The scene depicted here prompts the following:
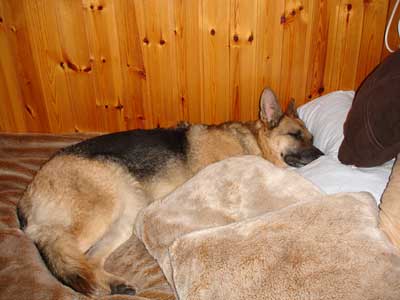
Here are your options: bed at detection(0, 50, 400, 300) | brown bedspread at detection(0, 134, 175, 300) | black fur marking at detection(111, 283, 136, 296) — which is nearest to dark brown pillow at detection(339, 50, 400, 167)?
bed at detection(0, 50, 400, 300)

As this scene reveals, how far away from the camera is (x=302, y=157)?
2414 millimetres

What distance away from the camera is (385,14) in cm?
238

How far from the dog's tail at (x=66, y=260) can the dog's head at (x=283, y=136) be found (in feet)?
4.65

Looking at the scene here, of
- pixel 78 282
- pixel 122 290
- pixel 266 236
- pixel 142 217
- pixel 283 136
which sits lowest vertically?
pixel 122 290

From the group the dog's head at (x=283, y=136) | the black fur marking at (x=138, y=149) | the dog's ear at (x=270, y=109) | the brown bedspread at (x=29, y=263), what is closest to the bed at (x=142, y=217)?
the brown bedspread at (x=29, y=263)

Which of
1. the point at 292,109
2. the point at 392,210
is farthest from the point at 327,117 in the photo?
the point at 392,210

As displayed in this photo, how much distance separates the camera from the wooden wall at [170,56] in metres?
2.39

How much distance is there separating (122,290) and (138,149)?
33.9 inches

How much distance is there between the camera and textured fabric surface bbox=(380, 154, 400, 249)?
129 centimetres

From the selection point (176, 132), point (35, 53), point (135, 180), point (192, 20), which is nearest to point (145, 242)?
point (135, 180)

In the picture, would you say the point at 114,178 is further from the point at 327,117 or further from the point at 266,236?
the point at 327,117

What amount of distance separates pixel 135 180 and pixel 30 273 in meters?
0.76

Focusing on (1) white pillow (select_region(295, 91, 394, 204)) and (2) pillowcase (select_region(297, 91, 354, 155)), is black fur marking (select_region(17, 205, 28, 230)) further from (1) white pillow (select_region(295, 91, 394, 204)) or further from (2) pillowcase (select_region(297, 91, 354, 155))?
(2) pillowcase (select_region(297, 91, 354, 155))

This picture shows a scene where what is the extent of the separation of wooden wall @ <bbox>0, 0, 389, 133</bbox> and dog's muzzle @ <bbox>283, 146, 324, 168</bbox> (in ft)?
1.63
